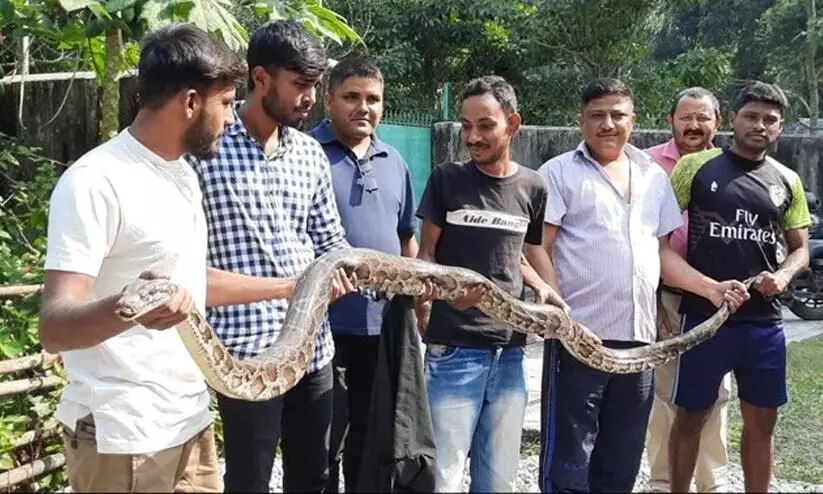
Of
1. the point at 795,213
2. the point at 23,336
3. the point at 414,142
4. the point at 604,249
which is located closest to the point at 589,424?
the point at 604,249

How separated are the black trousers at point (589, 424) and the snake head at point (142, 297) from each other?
2328 mm

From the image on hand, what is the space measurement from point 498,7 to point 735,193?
40.7ft

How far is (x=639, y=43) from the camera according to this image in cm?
1625

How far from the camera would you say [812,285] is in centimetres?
1284

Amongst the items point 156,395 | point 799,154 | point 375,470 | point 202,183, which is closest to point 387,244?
point 202,183

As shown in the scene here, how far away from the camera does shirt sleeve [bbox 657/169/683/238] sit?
188 inches

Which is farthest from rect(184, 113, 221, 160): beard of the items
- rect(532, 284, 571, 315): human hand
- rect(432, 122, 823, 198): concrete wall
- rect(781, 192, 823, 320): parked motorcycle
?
rect(781, 192, 823, 320): parked motorcycle

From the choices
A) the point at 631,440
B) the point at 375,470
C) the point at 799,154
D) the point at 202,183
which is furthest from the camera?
the point at 799,154

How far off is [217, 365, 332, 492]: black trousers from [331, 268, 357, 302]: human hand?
42 centimetres

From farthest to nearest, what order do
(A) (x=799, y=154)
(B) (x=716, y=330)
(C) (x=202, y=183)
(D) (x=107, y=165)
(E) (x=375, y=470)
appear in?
1. (A) (x=799, y=154)
2. (B) (x=716, y=330)
3. (C) (x=202, y=183)
4. (E) (x=375, y=470)
5. (D) (x=107, y=165)

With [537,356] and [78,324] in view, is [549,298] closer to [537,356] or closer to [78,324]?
[78,324]

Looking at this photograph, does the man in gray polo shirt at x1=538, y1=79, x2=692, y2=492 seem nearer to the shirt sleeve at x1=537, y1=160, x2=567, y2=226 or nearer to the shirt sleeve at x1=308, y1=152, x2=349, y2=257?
the shirt sleeve at x1=537, y1=160, x2=567, y2=226

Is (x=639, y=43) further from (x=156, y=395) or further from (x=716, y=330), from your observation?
(x=156, y=395)

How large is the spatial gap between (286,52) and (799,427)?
A: 5.45 meters
